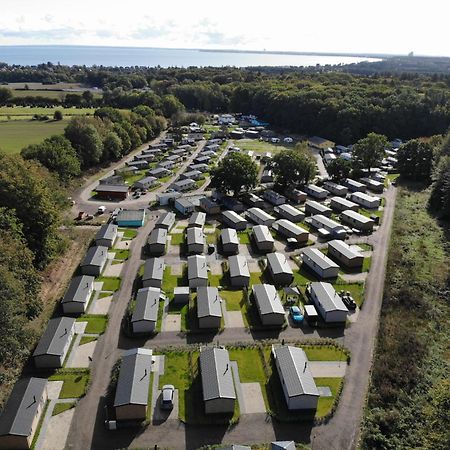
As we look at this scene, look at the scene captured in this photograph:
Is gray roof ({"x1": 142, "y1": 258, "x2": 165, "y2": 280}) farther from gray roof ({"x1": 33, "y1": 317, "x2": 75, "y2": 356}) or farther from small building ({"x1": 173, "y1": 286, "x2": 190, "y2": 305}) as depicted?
gray roof ({"x1": 33, "y1": 317, "x2": 75, "y2": 356})

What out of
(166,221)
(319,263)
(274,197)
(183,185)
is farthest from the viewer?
(183,185)

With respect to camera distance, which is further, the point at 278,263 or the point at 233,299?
the point at 278,263

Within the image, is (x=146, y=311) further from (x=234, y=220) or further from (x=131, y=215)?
(x=131, y=215)

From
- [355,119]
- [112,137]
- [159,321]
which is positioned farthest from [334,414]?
[355,119]

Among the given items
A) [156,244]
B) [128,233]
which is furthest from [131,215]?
[156,244]

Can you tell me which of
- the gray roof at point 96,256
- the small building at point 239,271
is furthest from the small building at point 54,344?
the small building at point 239,271

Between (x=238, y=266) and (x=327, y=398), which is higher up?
(x=327, y=398)

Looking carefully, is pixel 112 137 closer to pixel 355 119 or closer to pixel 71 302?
pixel 71 302
